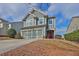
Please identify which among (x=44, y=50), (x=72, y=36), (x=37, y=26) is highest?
→ (x=37, y=26)

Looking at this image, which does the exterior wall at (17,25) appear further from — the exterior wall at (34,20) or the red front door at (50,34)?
the red front door at (50,34)

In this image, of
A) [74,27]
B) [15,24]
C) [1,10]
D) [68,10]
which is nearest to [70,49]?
[74,27]

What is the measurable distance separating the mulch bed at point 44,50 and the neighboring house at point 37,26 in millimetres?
96

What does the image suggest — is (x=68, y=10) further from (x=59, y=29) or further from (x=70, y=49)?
(x=70, y=49)

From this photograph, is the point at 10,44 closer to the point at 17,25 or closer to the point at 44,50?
the point at 17,25

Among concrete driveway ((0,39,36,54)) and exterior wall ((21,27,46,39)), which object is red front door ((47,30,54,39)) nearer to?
exterior wall ((21,27,46,39))

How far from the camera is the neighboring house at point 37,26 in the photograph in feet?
10.2

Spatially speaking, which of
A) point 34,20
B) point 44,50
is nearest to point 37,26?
point 34,20

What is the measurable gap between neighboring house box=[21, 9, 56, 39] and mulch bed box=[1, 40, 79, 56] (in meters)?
0.10

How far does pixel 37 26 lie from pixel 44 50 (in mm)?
303

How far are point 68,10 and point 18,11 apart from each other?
60cm

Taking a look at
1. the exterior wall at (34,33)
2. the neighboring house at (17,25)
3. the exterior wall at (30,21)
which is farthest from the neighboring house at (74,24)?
the neighboring house at (17,25)

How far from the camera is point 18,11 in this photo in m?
3.09

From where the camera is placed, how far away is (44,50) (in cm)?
307
